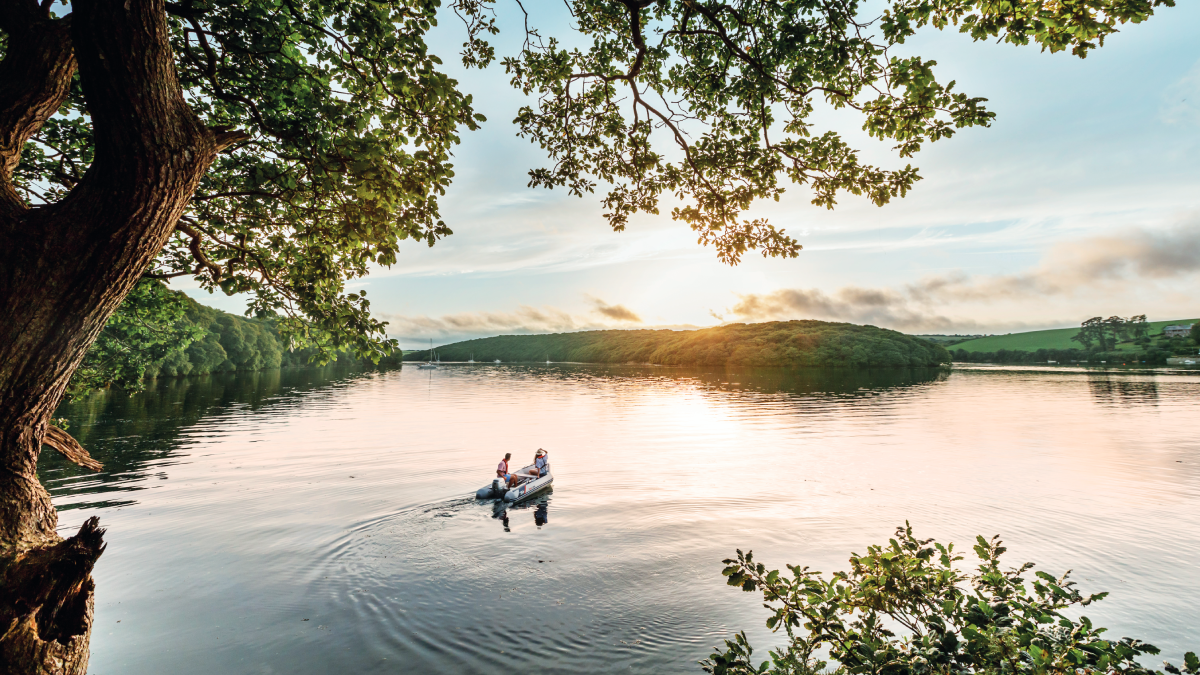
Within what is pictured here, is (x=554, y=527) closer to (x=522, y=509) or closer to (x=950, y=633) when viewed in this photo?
(x=522, y=509)

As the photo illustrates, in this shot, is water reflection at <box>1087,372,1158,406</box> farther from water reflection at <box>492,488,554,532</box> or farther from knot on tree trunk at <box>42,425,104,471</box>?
knot on tree trunk at <box>42,425,104,471</box>

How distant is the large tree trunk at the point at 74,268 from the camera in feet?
13.3

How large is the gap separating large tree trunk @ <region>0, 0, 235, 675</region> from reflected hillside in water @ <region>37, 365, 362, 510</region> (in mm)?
22332

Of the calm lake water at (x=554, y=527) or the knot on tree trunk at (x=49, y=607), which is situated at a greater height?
the knot on tree trunk at (x=49, y=607)

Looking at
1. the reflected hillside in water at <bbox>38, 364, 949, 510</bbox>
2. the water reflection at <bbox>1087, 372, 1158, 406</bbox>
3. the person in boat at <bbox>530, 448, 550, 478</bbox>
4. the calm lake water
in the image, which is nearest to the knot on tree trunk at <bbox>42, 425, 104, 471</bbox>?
the calm lake water

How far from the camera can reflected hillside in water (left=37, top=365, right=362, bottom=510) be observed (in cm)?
2530

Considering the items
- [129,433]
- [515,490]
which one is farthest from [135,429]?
[515,490]

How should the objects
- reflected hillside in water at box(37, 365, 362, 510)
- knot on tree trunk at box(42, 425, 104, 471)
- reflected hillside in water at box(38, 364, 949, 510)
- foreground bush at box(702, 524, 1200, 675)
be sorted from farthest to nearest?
reflected hillside in water at box(37, 365, 362, 510), reflected hillside in water at box(38, 364, 949, 510), knot on tree trunk at box(42, 425, 104, 471), foreground bush at box(702, 524, 1200, 675)

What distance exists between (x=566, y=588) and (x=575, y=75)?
1243 centimetres

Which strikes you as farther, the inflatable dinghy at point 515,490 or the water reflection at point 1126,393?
the water reflection at point 1126,393

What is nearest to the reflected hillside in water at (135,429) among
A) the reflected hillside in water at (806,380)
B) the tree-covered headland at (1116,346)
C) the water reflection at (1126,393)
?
the reflected hillside in water at (806,380)

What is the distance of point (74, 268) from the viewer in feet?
A: 13.8

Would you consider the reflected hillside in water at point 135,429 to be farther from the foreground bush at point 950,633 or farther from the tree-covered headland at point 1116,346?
the tree-covered headland at point 1116,346

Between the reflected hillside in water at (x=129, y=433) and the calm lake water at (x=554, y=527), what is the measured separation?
352 millimetres
